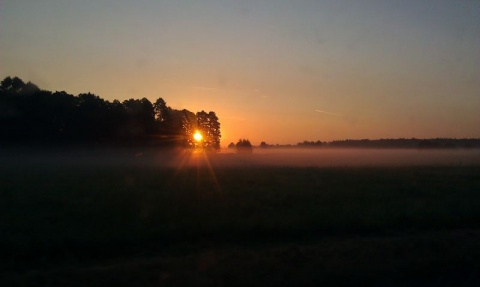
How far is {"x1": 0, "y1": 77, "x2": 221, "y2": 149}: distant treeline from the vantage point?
68.9 metres

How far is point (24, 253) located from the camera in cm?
1209

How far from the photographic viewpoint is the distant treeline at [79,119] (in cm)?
6894

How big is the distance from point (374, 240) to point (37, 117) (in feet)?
213

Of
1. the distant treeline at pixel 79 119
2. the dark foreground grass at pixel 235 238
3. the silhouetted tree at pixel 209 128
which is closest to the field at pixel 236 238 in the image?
the dark foreground grass at pixel 235 238

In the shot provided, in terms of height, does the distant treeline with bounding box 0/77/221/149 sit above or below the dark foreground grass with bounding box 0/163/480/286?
above

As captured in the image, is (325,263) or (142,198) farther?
(142,198)

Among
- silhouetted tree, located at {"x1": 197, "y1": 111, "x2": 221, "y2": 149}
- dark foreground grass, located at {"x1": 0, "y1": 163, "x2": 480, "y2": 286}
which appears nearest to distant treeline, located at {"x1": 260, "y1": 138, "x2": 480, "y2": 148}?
silhouetted tree, located at {"x1": 197, "y1": 111, "x2": 221, "y2": 149}

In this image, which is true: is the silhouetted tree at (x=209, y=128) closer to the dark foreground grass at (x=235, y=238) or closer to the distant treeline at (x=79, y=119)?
the distant treeline at (x=79, y=119)

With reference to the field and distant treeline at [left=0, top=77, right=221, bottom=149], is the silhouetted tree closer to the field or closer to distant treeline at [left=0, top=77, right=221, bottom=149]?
distant treeline at [left=0, top=77, right=221, bottom=149]

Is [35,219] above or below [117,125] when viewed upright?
below

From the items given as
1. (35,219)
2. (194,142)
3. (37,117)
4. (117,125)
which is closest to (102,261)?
(35,219)

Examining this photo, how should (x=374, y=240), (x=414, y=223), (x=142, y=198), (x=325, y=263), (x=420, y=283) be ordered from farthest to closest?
(x=142, y=198)
(x=414, y=223)
(x=374, y=240)
(x=325, y=263)
(x=420, y=283)

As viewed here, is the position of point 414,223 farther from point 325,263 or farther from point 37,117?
point 37,117

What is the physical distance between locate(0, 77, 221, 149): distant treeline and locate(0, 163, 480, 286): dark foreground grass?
51.3 meters
